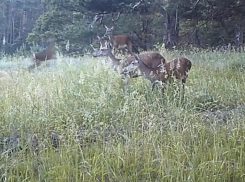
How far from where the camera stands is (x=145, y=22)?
15.6 metres

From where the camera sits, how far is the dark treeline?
11.1 m

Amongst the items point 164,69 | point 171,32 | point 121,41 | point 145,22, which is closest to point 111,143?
point 164,69

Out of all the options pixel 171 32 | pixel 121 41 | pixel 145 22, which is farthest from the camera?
pixel 145 22

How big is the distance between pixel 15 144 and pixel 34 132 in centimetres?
26

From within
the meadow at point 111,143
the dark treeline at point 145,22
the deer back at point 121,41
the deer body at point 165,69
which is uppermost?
the dark treeline at point 145,22

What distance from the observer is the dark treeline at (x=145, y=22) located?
1105 centimetres

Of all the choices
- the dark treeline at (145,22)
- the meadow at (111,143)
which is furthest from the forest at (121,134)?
the dark treeline at (145,22)

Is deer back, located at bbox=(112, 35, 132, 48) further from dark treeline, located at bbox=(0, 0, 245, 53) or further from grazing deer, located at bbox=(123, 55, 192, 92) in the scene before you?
grazing deer, located at bbox=(123, 55, 192, 92)

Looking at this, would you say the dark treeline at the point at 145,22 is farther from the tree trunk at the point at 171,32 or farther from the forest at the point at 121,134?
the forest at the point at 121,134

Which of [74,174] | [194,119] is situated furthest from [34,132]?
[194,119]

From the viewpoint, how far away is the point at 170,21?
13.5m

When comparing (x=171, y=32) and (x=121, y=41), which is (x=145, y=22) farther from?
(x=121, y=41)

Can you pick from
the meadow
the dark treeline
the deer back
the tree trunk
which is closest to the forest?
the meadow

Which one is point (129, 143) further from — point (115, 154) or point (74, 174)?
point (74, 174)
